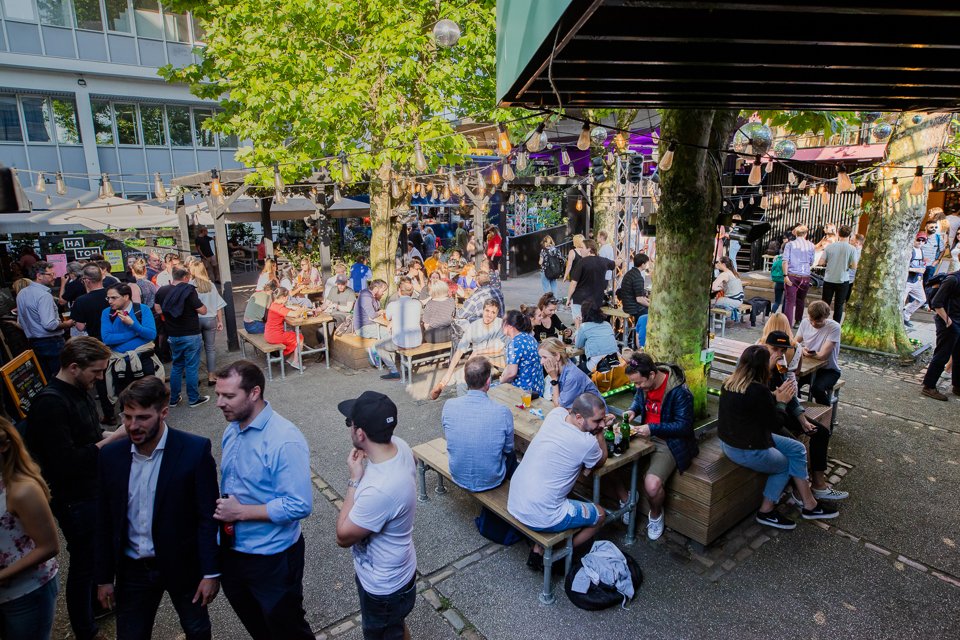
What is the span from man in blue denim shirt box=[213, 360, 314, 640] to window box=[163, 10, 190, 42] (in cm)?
Result: 2316

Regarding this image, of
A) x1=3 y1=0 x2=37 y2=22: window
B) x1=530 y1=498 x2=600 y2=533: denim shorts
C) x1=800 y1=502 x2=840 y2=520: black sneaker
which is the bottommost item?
x1=800 y1=502 x2=840 y2=520: black sneaker

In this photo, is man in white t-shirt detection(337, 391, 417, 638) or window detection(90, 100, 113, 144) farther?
window detection(90, 100, 113, 144)

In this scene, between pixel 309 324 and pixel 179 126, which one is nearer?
pixel 309 324

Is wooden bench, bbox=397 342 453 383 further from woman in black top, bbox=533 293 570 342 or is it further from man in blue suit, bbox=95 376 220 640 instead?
man in blue suit, bbox=95 376 220 640

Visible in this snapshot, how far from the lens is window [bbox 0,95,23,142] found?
18.1 meters

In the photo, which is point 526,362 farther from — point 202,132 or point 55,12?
point 55,12

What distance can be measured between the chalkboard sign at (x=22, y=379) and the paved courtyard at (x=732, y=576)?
74.5 inches

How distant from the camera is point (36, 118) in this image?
18688mm

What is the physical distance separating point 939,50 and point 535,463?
3.08 m

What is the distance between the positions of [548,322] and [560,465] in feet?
14.2

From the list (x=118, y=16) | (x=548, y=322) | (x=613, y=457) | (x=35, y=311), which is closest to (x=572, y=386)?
(x=613, y=457)

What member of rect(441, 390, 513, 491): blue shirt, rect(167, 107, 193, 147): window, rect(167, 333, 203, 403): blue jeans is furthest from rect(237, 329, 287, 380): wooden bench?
rect(167, 107, 193, 147): window

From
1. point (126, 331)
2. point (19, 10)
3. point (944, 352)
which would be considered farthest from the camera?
point (19, 10)

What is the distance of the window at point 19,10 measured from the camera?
17438 millimetres
